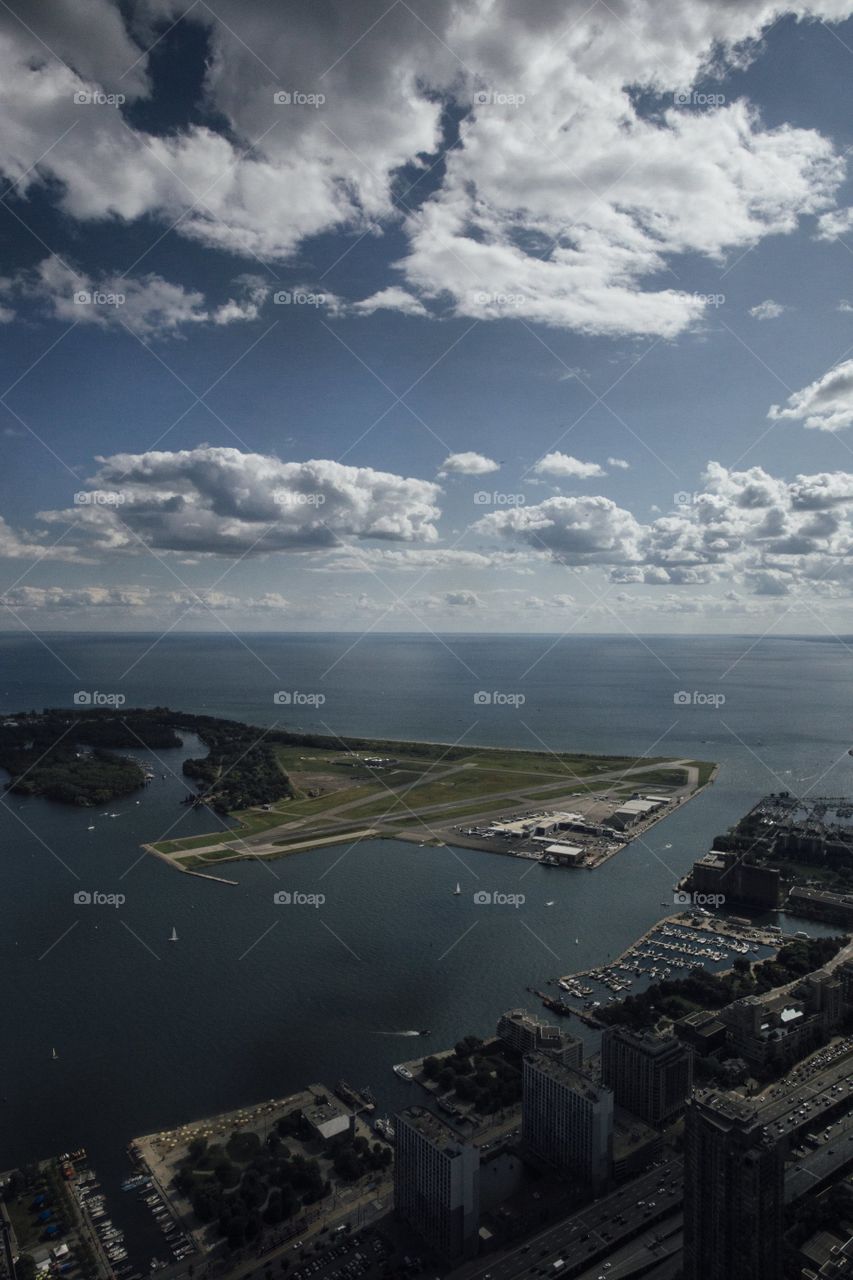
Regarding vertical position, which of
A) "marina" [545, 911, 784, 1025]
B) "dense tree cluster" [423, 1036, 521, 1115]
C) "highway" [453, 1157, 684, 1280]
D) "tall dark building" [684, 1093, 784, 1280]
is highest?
"tall dark building" [684, 1093, 784, 1280]

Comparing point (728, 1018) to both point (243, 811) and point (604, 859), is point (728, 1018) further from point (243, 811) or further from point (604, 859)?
point (243, 811)

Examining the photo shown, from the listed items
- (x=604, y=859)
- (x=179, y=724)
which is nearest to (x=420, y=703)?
(x=179, y=724)

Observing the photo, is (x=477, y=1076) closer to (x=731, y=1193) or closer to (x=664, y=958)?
(x=731, y=1193)

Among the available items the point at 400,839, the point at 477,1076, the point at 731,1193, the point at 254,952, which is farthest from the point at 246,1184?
the point at 400,839

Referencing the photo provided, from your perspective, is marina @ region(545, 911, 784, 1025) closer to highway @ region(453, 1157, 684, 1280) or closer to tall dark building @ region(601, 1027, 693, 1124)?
tall dark building @ region(601, 1027, 693, 1124)

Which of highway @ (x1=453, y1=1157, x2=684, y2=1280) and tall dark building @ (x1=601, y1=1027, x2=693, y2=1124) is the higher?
tall dark building @ (x1=601, y1=1027, x2=693, y2=1124)

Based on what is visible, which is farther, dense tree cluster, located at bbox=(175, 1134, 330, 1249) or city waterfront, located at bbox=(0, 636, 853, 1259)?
city waterfront, located at bbox=(0, 636, 853, 1259)

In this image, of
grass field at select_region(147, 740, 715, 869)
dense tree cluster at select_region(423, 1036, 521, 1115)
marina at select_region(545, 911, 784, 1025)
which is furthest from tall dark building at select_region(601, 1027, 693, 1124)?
grass field at select_region(147, 740, 715, 869)
